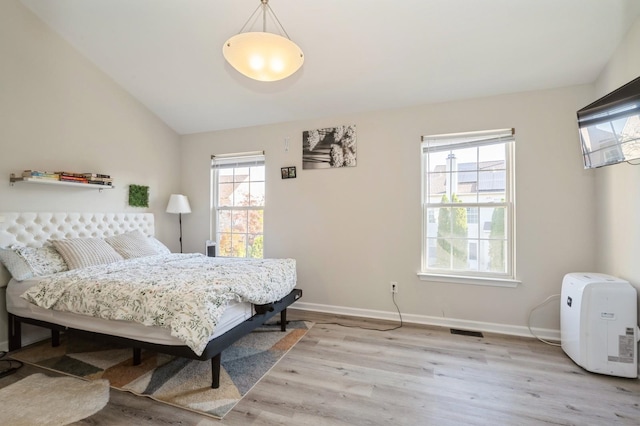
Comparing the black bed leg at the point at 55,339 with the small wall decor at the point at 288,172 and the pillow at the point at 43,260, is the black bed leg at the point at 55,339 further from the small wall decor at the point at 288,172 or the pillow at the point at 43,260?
the small wall decor at the point at 288,172

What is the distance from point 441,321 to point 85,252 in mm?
3622

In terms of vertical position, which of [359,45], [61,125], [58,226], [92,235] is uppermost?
[359,45]

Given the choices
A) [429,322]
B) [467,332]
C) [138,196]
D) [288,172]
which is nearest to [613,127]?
[467,332]

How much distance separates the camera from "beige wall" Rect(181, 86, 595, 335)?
267cm

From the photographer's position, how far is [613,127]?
1855mm

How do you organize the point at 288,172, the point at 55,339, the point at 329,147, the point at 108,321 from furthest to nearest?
the point at 288,172 → the point at 329,147 → the point at 55,339 → the point at 108,321

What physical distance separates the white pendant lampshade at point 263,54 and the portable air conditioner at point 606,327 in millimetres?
2697

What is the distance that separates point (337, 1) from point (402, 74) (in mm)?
941

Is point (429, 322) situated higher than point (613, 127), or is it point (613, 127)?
point (613, 127)

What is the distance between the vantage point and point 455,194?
3057 millimetres

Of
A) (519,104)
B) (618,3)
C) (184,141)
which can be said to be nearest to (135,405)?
(184,141)

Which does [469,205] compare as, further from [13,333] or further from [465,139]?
[13,333]

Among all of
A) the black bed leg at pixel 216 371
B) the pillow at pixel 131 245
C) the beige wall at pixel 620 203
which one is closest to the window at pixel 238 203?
the pillow at pixel 131 245

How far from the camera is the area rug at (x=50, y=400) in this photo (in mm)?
1661
